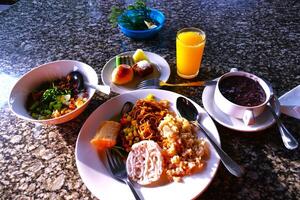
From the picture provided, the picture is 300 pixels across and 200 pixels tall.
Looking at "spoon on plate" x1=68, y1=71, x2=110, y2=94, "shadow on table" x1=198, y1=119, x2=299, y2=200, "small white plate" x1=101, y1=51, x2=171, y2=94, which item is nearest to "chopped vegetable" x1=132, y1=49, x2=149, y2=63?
"small white plate" x1=101, y1=51, x2=171, y2=94

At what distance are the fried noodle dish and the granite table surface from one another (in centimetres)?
9

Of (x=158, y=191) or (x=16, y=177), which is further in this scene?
(x=16, y=177)

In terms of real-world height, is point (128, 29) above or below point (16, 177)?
above

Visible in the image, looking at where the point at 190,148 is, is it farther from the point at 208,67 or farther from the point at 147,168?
the point at 208,67

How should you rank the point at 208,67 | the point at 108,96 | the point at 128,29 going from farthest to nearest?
the point at 128,29 → the point at 208,67 → the point at 108,96

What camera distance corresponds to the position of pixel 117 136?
33.0 inches

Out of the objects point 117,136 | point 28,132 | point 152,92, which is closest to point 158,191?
point 117,136

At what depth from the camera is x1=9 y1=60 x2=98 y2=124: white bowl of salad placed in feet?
2.91

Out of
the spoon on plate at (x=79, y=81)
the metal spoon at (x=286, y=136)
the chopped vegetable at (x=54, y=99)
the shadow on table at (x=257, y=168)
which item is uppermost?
the spoon on plate at (x=79, y=81)

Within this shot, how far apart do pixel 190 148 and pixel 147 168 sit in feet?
0.47

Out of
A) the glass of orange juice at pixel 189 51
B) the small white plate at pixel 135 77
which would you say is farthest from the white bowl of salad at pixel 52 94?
the glass of orange juice at pixel 189 51

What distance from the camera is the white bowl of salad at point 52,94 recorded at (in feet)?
2.91

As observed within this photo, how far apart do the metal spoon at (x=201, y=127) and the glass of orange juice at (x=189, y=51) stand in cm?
22

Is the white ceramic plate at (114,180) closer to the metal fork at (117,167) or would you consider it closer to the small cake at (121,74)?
the metal fork at (117,167)
